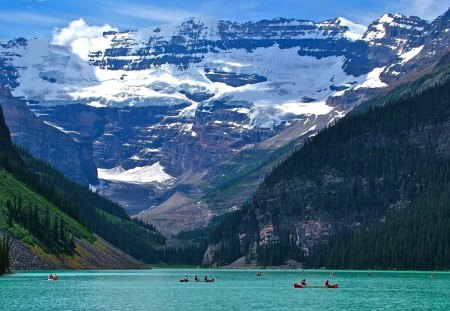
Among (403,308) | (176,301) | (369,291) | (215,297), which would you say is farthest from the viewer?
(369,291)

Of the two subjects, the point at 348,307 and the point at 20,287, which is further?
the point at 20,287

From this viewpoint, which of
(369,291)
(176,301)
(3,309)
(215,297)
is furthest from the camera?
(369,291)

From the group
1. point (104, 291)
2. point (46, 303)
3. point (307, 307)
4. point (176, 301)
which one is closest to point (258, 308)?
point (307, 307)

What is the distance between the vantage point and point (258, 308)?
15825 centimetres

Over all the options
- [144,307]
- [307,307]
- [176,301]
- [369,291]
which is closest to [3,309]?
[144,307]

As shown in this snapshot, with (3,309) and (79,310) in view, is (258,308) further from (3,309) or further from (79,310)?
(3,309)

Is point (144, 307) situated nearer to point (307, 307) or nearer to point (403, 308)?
point (307, 307)

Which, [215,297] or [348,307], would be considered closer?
[348,307]

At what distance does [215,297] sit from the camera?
615ft

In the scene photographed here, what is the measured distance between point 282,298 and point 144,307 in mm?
34735

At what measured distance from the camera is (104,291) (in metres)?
194

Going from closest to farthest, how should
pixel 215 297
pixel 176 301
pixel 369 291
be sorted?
pixel 176 301 < pixel 215 297 < pixel 369 291

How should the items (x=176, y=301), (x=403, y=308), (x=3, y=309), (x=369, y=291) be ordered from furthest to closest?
1. (x=369, y=291)
2. (x=176, y=301)
3. (x=403, y=308)
4. (x=3, y=309)

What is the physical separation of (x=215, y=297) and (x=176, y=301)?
1597 cm
